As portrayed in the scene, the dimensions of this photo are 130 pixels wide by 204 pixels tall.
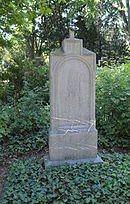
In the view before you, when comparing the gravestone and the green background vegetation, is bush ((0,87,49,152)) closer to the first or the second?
the green background vegetation

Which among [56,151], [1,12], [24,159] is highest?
[1,12]

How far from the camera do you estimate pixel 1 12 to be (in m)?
4.53

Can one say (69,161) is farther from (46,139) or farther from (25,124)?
(25,124)

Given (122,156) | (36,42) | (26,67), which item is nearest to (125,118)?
(122,156)

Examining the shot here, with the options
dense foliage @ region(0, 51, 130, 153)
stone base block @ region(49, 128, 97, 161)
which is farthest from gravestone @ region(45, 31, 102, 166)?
dense foliage @ region(0, 51, 130, 153)

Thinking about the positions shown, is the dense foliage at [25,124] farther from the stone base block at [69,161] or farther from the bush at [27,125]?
the stone base block at [69,161]

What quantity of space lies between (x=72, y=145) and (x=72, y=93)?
0.87 metres

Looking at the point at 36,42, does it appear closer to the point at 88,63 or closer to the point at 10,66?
the point at 10,66

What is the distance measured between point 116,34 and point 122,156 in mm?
15168

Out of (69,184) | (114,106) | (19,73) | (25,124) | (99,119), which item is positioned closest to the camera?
(69,184)

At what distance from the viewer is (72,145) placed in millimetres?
3154

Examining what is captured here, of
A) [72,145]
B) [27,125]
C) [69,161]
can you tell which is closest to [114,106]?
[72,145]

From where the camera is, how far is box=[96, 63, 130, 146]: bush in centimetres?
375

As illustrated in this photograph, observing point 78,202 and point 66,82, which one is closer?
point 78,202
